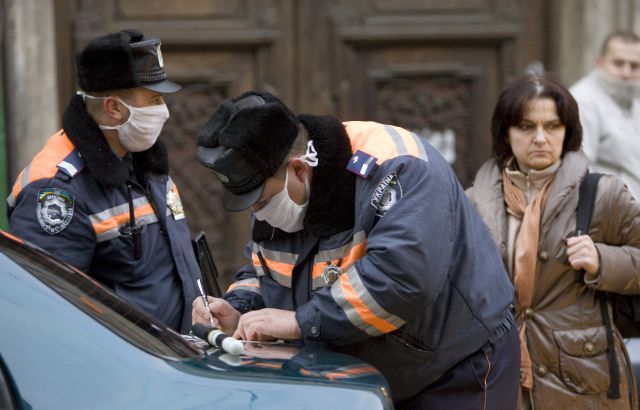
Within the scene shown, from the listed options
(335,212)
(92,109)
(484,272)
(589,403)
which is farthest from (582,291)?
(92,109)

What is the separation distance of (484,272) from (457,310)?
142 millimetres

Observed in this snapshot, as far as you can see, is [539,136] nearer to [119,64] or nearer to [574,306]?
[574,306]

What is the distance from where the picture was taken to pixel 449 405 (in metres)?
3.45

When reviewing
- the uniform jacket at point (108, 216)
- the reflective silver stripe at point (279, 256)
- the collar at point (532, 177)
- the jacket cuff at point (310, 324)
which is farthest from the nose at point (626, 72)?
the jacket cuff at point (310, 324)

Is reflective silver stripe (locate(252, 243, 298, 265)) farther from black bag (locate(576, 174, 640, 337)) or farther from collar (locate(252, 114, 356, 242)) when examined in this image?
black bag (locate(576, 174, 640, 337))

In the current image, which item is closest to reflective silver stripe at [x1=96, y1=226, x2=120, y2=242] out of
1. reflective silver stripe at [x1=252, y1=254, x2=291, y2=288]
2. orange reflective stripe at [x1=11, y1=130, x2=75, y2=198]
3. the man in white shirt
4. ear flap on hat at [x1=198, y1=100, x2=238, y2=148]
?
orange reflective stripe at [x1=11, y1=130, x2=75, y2=198]

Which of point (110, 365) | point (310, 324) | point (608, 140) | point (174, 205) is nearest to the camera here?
point (110, 365)

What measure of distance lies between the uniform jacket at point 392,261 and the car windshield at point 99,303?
426mm

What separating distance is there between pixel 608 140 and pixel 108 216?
2712mm

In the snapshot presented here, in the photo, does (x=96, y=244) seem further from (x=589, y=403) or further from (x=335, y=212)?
(x=589, y=403)

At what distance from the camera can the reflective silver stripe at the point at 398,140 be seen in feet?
10.8

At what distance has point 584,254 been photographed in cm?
395

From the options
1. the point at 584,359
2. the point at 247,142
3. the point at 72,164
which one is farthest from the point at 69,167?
the point at 584,359

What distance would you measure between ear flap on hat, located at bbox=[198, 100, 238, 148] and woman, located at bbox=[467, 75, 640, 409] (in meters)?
1.27
